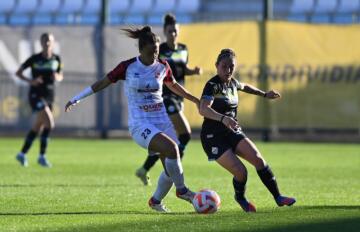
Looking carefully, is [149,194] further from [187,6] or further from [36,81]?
[187,6]

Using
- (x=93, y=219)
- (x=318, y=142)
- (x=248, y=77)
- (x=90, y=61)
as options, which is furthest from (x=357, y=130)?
(x=93, y=219)

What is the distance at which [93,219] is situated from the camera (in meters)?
10.1

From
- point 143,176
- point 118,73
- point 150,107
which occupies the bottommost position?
point 143,176

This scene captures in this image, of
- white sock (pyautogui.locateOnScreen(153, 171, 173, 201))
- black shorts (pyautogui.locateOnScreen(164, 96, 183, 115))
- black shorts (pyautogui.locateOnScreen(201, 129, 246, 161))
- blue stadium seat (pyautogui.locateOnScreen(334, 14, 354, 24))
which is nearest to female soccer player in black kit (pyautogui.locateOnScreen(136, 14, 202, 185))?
black shorts (pyautogui.locateOnScreen(164, 96, 183, 115))

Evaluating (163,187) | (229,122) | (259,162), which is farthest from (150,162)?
(229,122)

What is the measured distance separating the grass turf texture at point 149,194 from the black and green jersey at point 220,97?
967 millimetres

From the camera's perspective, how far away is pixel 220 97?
11.0m

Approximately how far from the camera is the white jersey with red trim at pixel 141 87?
11.0m

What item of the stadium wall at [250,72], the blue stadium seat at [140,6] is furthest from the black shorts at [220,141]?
the blue stadium seat at [140,6]

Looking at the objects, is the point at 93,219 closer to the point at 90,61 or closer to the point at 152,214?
the point at 152,214

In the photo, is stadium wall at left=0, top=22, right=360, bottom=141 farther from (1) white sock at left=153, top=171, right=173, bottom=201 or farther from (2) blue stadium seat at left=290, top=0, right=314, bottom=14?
(1) white sock at left=153, top=171, right=173, bottom=201

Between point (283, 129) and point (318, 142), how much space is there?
3.87ft

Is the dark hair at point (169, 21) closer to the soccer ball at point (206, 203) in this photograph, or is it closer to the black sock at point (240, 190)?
the black sock at point (240, 190)

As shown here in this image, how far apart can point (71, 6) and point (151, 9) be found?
3.34 metres
